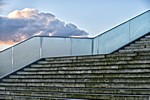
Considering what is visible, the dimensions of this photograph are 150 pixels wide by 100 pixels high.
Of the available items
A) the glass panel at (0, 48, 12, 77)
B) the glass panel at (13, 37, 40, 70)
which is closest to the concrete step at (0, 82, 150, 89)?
the glass panel at (0, 48, 12, 77)

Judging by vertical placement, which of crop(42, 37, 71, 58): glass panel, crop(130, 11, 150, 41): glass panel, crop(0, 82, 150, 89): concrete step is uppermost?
crop(130, 11, 150, 41): glass panel

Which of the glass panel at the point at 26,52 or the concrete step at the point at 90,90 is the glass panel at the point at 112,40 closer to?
the glass panel at the point at 26,52

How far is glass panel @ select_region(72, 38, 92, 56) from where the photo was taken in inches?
682

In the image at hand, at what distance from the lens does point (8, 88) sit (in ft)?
48.6

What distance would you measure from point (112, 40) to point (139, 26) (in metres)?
1.40

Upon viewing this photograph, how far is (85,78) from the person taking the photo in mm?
13617

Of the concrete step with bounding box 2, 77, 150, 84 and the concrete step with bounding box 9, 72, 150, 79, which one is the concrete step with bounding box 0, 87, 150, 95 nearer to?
the concrete step with bounding box 2, 77, 150, 84

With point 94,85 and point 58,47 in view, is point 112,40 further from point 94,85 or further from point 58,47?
point 94,85

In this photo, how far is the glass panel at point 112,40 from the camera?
17.1 m

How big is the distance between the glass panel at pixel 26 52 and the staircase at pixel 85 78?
442 millimetres

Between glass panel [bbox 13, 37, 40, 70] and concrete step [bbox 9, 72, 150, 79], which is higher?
glass panel [bbox 13, 37, 40, 70]

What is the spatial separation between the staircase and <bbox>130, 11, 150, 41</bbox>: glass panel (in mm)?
750

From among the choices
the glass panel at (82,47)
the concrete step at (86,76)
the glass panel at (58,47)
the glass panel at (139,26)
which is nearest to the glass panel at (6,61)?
the concrete step at (86,76)

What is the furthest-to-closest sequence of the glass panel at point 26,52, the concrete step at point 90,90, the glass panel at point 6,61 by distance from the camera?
the glass panel at point 26,52
the glass panel at point 6,61
the concrete step at point 90,90
